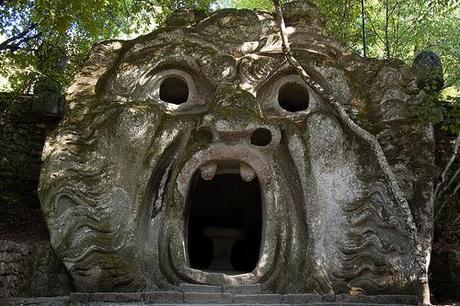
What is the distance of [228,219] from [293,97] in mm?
2854

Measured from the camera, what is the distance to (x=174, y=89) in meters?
7.23

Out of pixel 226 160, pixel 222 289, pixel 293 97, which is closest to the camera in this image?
pixel 222 289

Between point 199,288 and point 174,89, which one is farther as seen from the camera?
point 174,89

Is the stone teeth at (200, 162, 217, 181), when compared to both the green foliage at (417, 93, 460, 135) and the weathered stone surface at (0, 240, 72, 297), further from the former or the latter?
the green foliage at (417, 93, 460, 135)

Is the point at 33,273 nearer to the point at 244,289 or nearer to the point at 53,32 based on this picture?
the point at 244,289

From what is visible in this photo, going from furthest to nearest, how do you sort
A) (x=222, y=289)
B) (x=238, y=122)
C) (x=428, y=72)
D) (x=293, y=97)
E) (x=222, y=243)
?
(x=222, y=243) < (x=428, y=72) < (x=293, y=97) < (x=238, y=122) < (x=222, y=289)

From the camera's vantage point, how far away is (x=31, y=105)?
885 cm

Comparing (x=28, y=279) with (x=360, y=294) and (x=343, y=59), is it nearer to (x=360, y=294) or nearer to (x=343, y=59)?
(x=360, y=294)

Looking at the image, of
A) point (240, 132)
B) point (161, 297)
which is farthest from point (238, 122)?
point (161, 297)

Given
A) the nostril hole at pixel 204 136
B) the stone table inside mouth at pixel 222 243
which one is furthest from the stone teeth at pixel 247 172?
the stone table inside mouth at pixel 222 243

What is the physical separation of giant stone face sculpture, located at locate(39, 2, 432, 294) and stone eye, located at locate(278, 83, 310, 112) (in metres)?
0.05

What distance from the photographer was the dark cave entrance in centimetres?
859

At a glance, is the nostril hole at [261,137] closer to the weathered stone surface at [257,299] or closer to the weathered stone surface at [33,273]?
the weathered stone surface at [257,299]

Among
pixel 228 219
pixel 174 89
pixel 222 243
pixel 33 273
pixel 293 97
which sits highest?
pixel 174 89
